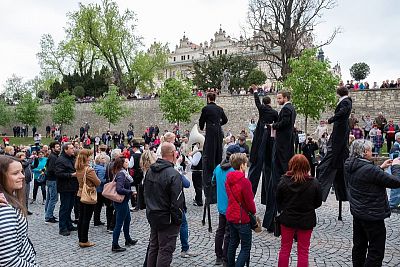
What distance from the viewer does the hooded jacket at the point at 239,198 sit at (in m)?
5.18

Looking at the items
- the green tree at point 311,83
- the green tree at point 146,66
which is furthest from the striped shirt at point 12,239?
the green tree at point 146,66

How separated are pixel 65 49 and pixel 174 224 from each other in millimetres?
53756

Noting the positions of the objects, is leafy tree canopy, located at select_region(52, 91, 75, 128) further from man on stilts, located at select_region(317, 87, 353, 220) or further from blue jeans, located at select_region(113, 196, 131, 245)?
man on stilts, located at select_region(317, 87, 353, 220)

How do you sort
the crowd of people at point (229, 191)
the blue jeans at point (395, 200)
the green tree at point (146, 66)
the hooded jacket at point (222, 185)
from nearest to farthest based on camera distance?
the crowd of people at point (229, 191), the hooded jacket at point (222, 185), the blue jeans at point (395, 200), the green tree at point (146, 66)

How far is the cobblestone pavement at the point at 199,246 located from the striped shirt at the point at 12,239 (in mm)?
3494

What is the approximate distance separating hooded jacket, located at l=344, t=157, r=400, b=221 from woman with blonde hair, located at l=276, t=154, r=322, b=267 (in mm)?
538

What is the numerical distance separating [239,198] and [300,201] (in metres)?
0.80

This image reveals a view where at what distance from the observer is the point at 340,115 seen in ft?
25.3

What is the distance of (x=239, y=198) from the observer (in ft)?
17.0

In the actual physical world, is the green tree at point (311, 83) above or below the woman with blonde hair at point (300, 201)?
above

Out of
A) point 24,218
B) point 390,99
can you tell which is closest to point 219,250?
point 24,218

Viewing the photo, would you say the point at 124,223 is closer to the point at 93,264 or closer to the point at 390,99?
the point at 93,264

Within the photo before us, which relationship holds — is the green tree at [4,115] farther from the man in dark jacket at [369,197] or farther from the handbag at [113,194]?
the man in dark jacket at [369,197]

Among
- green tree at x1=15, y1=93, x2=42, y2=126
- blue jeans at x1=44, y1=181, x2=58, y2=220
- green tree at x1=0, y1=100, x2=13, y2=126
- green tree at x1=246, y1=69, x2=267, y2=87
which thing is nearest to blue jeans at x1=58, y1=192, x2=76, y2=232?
blue jeans at x1=44, y1=181, x2=58, y2=220
